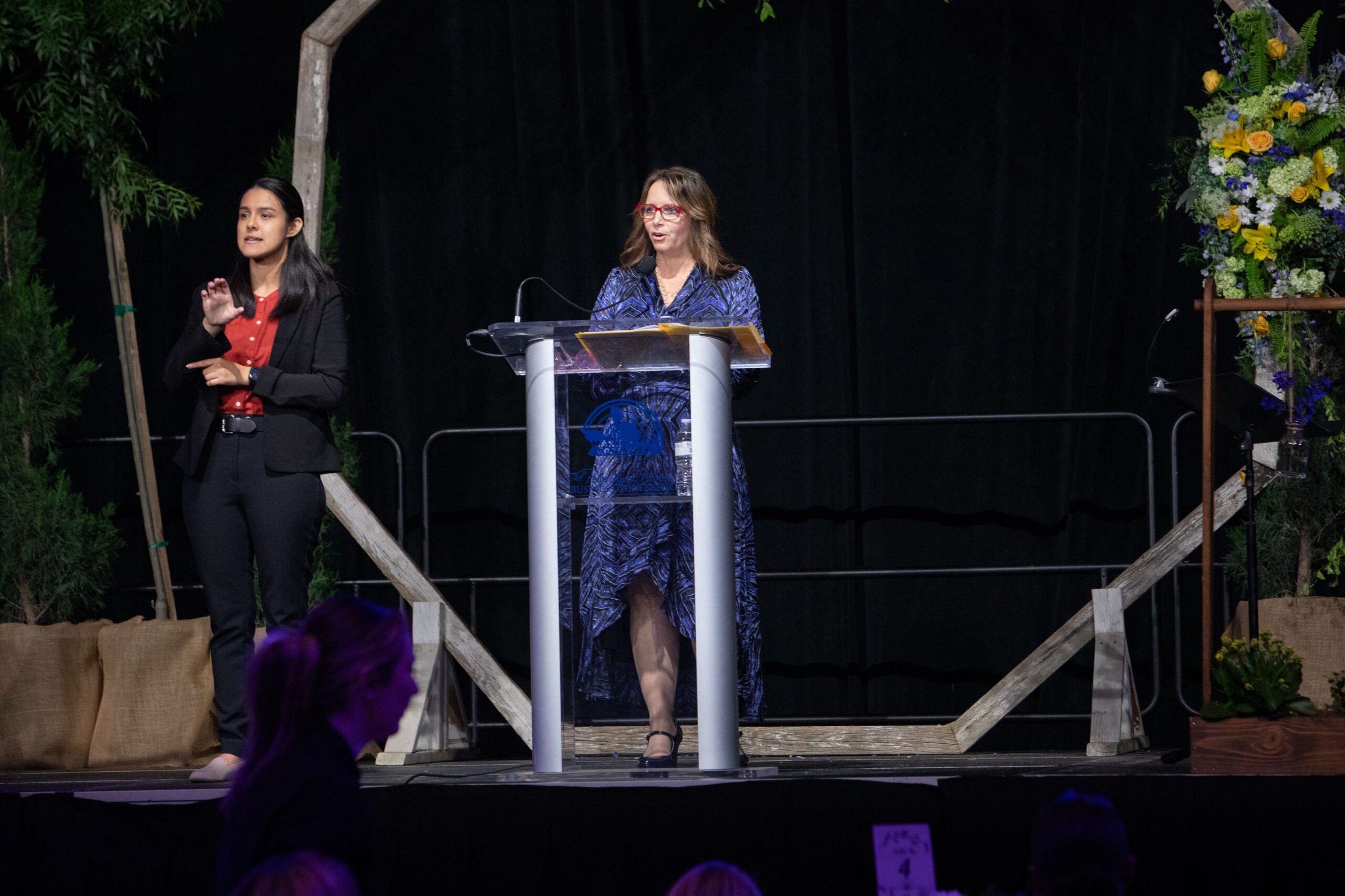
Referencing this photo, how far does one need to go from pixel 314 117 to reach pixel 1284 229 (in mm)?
3001

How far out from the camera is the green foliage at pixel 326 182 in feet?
15.8

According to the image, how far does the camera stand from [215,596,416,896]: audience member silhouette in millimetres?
1418

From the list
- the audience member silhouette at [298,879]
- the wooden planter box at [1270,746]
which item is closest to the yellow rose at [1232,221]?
the wooden planter box at [1270,746]

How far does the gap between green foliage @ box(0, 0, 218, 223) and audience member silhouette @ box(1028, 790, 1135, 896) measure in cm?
380

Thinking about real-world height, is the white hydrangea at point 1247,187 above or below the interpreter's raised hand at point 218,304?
above

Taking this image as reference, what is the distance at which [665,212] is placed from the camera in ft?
10.3

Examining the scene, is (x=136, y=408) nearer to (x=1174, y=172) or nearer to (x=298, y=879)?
(x=298, y=879)

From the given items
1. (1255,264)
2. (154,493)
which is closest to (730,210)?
(1255,264)

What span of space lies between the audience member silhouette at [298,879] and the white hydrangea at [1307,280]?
138 inches

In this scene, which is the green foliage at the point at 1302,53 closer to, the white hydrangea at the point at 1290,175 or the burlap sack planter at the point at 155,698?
the white hydrangea at the point at 1290,175

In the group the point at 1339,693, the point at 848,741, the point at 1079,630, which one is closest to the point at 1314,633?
the point at 1079,630

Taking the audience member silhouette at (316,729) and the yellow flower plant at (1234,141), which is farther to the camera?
the yellow flower plant at (1234,141)

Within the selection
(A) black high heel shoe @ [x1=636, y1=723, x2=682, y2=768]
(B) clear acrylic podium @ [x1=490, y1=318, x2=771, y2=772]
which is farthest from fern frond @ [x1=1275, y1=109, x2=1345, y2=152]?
(A) black high heel shoe @ [x1=636, y1=723, x2=682, y2=768]

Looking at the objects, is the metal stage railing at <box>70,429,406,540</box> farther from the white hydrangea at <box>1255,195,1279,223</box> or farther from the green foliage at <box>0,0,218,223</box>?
the white hydrangea at <box>1255,195,1279,223</box>
